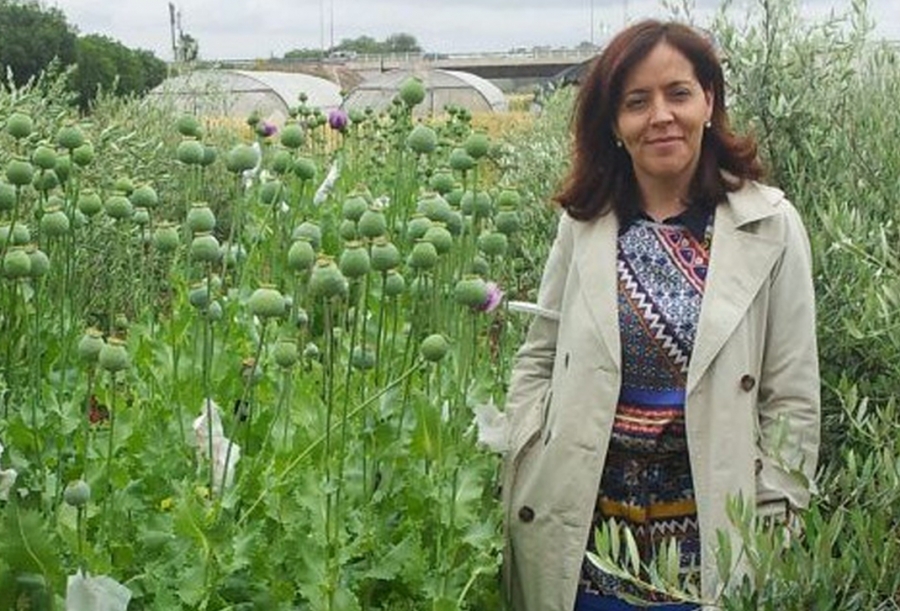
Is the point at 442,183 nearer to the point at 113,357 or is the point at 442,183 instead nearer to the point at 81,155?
the point at 81,155

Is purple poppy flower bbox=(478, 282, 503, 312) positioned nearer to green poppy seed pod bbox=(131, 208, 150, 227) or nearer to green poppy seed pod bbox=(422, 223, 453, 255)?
green poppy seed pod bbox=(422, 223, 453, 255)

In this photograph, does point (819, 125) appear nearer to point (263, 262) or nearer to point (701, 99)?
point (701, 99)

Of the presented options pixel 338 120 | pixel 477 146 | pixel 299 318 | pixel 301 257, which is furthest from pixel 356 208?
pixel 338 120

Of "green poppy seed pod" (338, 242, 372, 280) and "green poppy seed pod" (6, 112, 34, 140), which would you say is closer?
"green poppy seed pod" (338, 242, 372, 280)

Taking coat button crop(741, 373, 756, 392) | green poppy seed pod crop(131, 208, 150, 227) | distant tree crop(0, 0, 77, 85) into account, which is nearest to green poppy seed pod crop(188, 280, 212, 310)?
green poppy seed pod crop(131, 208, 150, 227)

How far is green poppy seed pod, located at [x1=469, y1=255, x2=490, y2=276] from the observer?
372 centimetres

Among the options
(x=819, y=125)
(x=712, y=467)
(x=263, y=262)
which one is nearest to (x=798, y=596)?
(x=712, y=467)

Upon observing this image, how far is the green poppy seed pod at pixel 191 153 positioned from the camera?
11.8 ft

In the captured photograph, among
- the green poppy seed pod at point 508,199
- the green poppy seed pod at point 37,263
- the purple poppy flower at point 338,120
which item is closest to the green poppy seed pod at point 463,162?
the green poppy seed pod at point 508,199

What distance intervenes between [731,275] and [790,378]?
0.23m

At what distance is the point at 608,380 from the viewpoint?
2977 millimetres

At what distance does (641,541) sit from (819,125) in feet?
4.55

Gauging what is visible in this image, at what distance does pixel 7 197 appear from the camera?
3.16 meters

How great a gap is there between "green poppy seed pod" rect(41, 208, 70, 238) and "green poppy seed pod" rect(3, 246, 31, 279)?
30 cm
